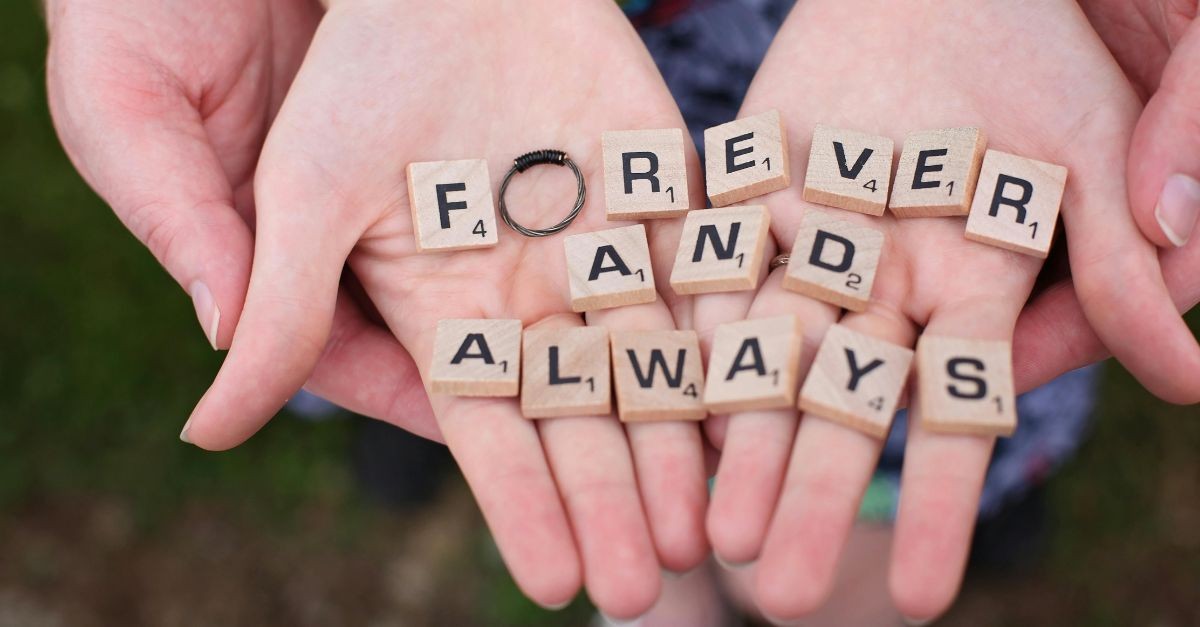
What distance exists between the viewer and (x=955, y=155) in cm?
317

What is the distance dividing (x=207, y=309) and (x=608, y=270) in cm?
123

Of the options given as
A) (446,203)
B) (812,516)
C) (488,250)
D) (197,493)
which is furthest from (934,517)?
(197,493)

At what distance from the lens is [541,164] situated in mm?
3420

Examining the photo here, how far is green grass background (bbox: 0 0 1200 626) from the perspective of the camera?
4594 millimetres

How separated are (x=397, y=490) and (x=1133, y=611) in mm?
3475

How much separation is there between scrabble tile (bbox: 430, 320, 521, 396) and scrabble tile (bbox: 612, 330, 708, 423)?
0.31 metres

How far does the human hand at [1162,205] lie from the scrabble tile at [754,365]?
73cm

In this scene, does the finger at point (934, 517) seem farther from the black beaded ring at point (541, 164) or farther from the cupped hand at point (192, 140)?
the cupped hand at point (192, 140)

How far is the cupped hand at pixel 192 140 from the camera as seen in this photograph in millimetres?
3076

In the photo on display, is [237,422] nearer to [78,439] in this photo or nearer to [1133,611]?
[78,439]

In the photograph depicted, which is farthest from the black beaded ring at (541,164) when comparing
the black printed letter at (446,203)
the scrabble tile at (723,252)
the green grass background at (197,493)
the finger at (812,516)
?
the green grass background at (197,493)

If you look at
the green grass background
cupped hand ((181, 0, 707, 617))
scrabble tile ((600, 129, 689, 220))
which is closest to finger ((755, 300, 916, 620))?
cupped hand ((181, 0, 707, 617))

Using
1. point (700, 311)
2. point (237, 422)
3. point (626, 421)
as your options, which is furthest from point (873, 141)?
point (237, 422)

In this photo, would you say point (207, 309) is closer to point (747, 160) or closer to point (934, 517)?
point (747, 160)
